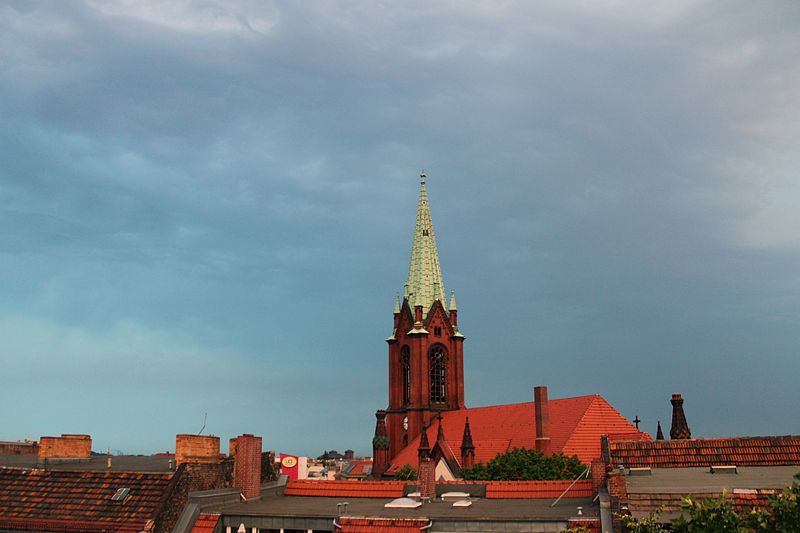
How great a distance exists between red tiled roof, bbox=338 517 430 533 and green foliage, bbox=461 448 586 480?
40.4m

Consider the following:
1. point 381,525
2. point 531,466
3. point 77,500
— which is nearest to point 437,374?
point 531,466

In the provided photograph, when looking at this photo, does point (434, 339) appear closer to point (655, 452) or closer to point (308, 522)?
point (655, 452)

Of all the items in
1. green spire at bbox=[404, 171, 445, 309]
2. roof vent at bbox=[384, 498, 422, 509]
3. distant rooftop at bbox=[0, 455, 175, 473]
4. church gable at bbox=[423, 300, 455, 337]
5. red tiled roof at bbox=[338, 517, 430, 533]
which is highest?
green spire at bbox=[404, 171, 445, 309]

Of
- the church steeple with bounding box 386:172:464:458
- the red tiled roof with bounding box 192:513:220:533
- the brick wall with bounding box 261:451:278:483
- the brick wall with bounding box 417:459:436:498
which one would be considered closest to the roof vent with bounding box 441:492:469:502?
the brick wall with bounding box 417:459:436:498

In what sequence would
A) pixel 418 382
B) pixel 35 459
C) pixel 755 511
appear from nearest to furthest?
pixel 755 511 → pixel 35 459 → pixel 418 382

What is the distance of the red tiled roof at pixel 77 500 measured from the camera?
26.5m

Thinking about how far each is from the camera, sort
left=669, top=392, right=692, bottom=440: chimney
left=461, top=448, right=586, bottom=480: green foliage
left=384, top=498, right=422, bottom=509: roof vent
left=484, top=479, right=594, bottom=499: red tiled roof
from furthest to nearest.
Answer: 1. left=461, top=448, right=586, bottom=480: green foliage
2. left=669, top=392, right=692, bottom=440: chimney
3. left=484, top=479, right=594, bottom=499: red tiled roof
4. left=384, top=498, right=422, bottom=509: roof vent

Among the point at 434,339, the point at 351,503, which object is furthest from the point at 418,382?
the point at 351,503

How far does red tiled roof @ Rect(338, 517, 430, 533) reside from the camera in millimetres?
25266

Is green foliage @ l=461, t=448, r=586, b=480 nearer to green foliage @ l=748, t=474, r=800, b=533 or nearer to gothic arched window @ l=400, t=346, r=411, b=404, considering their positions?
gothic arched window @ l=400, t=346, r=411, b=404

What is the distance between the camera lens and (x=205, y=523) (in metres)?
27.3

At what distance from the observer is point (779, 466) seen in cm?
3034

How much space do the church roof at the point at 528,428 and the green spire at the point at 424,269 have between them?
613 inches

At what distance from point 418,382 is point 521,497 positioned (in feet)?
217
